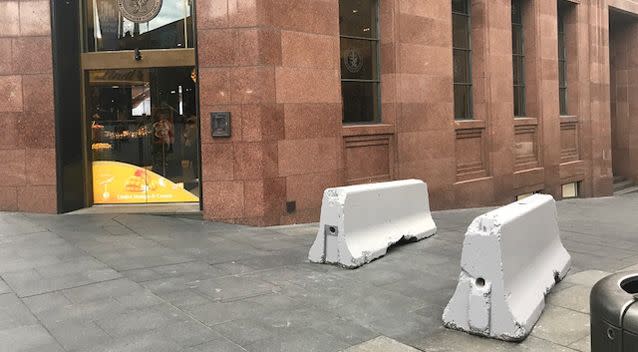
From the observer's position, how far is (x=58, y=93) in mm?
10125

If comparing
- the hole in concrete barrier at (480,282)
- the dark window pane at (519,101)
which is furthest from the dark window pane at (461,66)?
the hole in concrete barrier at (480,282)

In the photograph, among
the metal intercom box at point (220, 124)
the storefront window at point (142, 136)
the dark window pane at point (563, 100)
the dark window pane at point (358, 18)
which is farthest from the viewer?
the dark window pane at point (563, 100)

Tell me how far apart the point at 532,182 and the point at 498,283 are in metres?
11.9

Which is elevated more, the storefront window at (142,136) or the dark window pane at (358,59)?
A: the dark window pane at (358,59)

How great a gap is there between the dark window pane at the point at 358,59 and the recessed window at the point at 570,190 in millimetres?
9247

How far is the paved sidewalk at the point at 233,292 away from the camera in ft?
15.4

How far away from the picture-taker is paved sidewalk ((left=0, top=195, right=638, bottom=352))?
4.68 metres

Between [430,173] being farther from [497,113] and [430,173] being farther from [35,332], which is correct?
[35,332]

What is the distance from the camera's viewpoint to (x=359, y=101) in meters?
11.5

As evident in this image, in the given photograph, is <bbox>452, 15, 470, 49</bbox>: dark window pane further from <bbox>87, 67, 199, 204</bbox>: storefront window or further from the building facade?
<bbox>87, 67, 199, 204</bbox>: storefront window

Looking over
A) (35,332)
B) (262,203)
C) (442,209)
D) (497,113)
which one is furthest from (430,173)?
(35,332)

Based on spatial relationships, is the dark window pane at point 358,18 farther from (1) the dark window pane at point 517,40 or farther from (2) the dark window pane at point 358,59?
(1) the dark window pane at point 517,40

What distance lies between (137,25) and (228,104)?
2616 mm

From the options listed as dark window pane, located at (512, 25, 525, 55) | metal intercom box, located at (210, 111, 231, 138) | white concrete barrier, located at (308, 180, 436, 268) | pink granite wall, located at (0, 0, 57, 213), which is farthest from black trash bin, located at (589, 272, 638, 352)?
dark window pane, located at (512, 25, 525, 55)
